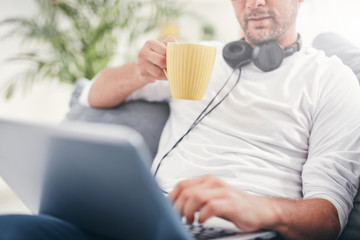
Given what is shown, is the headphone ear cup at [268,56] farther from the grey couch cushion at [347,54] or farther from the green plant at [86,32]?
the green plant at [86,32]

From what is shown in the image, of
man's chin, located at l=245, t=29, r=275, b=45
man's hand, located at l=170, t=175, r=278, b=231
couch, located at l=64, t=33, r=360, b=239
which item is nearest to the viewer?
man's hand, located at l=170, t=175, r=278, b=231

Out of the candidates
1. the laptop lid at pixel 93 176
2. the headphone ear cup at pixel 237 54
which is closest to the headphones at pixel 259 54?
the headphone ear cup at pixel 237 54

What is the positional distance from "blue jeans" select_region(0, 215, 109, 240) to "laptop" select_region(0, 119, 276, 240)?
0.02 meters

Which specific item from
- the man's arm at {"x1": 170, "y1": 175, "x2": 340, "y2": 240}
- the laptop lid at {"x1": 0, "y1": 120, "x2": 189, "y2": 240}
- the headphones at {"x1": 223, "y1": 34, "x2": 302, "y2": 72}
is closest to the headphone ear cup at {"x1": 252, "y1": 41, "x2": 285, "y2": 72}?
the headphones at {"x1": 223, "y1": 34, "x2": 302, "y2": 72}

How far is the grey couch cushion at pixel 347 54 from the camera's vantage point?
0.68 meters

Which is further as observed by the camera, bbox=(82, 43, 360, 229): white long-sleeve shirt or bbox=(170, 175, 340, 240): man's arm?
bbox=(82, 43, 360, 229): white long-sleeve shirt

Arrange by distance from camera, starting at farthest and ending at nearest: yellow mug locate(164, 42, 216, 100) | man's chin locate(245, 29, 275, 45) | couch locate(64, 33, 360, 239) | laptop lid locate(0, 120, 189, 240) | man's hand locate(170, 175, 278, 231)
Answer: couch locate(64, 33, 360, 239), man's chin locate(245, 29, 275, 45), yellow mug locate(164, 42, 216, 100), man's hand locate(170, 175, 278, 231), laptop lid locate(0, 120, 189, 240)

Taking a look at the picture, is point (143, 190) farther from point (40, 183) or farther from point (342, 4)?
point (342, 4)

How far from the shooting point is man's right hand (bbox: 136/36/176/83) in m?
0.74

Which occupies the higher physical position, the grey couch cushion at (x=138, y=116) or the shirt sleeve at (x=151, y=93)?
the shirt sleeve at (x=151, y=93)

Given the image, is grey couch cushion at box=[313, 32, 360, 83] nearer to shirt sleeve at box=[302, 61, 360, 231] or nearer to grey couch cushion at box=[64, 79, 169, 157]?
shirt sleeve at box=[302, 61, 360, 231]

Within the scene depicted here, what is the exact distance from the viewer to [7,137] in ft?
1.50

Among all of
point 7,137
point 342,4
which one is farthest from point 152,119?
point 342,4

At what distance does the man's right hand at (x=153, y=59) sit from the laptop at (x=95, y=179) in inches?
13.9
